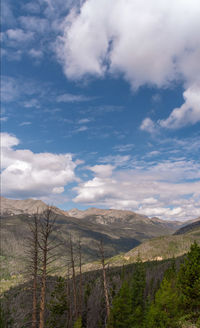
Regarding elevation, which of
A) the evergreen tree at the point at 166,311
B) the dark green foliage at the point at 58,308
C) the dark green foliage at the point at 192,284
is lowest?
the dark green foliage at the point at 58,308

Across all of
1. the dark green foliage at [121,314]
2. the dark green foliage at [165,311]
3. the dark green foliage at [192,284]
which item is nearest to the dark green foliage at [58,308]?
the dark green foliage at [121,314]

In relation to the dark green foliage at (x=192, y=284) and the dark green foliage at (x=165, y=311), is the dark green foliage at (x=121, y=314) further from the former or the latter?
the dark green foliage at (x=192, y=284)

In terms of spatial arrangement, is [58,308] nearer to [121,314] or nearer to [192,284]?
[121,314]

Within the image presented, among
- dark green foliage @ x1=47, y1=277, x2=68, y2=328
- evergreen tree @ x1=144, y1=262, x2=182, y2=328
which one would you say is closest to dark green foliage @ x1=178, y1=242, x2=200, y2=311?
evergreen tree @ x1=144, y1=262, x2=182, y2=328

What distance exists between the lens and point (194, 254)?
34.3 meters

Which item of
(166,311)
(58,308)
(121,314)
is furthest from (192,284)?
(58,308)

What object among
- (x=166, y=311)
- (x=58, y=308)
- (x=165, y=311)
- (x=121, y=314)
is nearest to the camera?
(x=165, y=311)

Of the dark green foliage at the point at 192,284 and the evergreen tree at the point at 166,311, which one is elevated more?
the dark green foliage at the point at 192,284

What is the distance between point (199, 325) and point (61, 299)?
4457 cm

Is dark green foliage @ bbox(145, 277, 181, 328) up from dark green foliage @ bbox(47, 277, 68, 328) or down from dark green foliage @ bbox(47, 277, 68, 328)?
up

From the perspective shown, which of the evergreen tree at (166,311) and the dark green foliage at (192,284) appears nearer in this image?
the dark green foliage at (192,284)

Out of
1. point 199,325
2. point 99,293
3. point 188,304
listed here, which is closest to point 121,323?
point 188,304

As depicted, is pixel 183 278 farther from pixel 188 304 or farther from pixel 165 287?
pixel 165 287

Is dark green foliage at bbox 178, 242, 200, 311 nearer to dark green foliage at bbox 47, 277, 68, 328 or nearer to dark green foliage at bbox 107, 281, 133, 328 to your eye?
dark green foliage at bbox 107, 281, 133, 328
